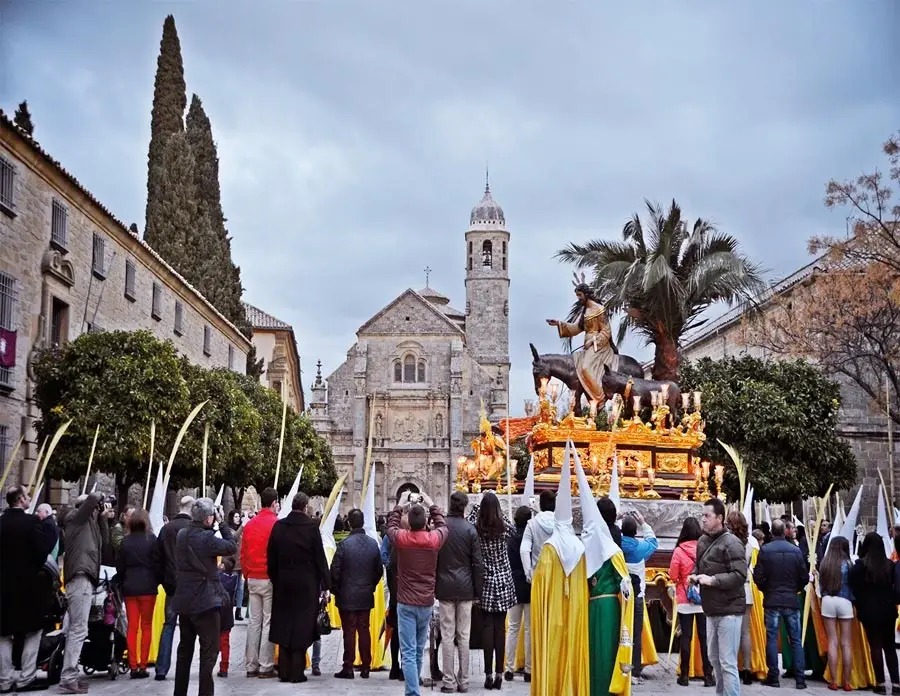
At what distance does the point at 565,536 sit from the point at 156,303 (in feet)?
78.8

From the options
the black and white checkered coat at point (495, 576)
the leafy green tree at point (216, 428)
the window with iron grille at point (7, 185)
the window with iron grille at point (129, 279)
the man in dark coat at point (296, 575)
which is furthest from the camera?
the window with iron grille at point (129, 279)

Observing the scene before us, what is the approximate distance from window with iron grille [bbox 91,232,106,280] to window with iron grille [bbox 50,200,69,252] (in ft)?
5.94

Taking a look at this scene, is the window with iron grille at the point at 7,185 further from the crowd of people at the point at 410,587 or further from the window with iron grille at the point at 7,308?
the crowd of people at the point at 410,587

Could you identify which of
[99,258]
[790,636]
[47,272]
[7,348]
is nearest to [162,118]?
[99,258]

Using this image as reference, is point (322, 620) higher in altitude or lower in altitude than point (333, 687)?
higher

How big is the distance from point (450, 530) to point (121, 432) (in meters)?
12.7

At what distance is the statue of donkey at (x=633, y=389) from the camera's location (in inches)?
591

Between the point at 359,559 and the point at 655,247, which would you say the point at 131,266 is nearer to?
the point at 655,247

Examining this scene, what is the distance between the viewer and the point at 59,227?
22312 mm

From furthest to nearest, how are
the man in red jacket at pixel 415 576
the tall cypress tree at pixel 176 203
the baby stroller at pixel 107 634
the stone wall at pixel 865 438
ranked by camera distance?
1. the tall cypress tree at pixel 176 203
2. the stone wall at pixel 865 438
3. the baby stroller at pixel 107 634
4. the man in red jacket at pixel 415 576

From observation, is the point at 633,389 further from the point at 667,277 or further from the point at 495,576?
the point at 495,576

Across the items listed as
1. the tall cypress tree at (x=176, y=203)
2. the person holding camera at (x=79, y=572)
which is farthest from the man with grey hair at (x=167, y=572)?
the tall cypress tree at (x=176, y=203)

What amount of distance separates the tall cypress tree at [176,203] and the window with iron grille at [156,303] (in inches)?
228

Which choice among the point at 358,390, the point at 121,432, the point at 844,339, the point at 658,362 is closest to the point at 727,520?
the point at 658,362
